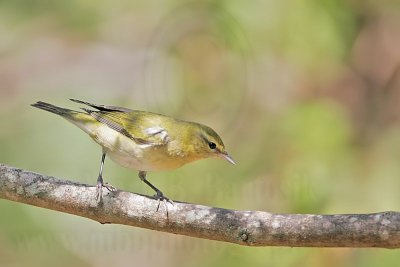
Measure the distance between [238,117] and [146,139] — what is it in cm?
147

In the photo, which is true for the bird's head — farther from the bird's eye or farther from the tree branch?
the tree branch

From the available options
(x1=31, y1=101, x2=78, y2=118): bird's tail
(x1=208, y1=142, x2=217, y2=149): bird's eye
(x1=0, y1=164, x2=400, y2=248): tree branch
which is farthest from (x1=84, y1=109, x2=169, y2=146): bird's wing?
(x1=0, y1=164, x2=400, y2=248): tree branch

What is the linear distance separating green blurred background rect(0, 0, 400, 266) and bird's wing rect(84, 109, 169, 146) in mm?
695

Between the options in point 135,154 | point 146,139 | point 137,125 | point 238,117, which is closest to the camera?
point 135,154

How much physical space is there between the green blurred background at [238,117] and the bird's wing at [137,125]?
69 cm

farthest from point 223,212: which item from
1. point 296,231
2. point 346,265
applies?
point 346,265

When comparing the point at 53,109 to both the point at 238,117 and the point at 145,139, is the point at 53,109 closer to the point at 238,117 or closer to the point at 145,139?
the point at 145,139

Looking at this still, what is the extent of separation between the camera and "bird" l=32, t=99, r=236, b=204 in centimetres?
480

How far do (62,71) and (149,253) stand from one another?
2.25m

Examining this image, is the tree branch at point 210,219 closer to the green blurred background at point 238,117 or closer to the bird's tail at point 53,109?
the bird's tail at point 53,109

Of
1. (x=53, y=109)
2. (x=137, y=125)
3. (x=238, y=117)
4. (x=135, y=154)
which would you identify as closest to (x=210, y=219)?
(x=135, y=154)

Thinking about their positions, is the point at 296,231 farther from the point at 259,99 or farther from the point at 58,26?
the point at 58,26

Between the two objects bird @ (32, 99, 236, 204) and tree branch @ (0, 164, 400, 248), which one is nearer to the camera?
tree branch @ (0, 164, 400, 248)

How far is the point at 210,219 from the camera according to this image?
3555 millimetres
